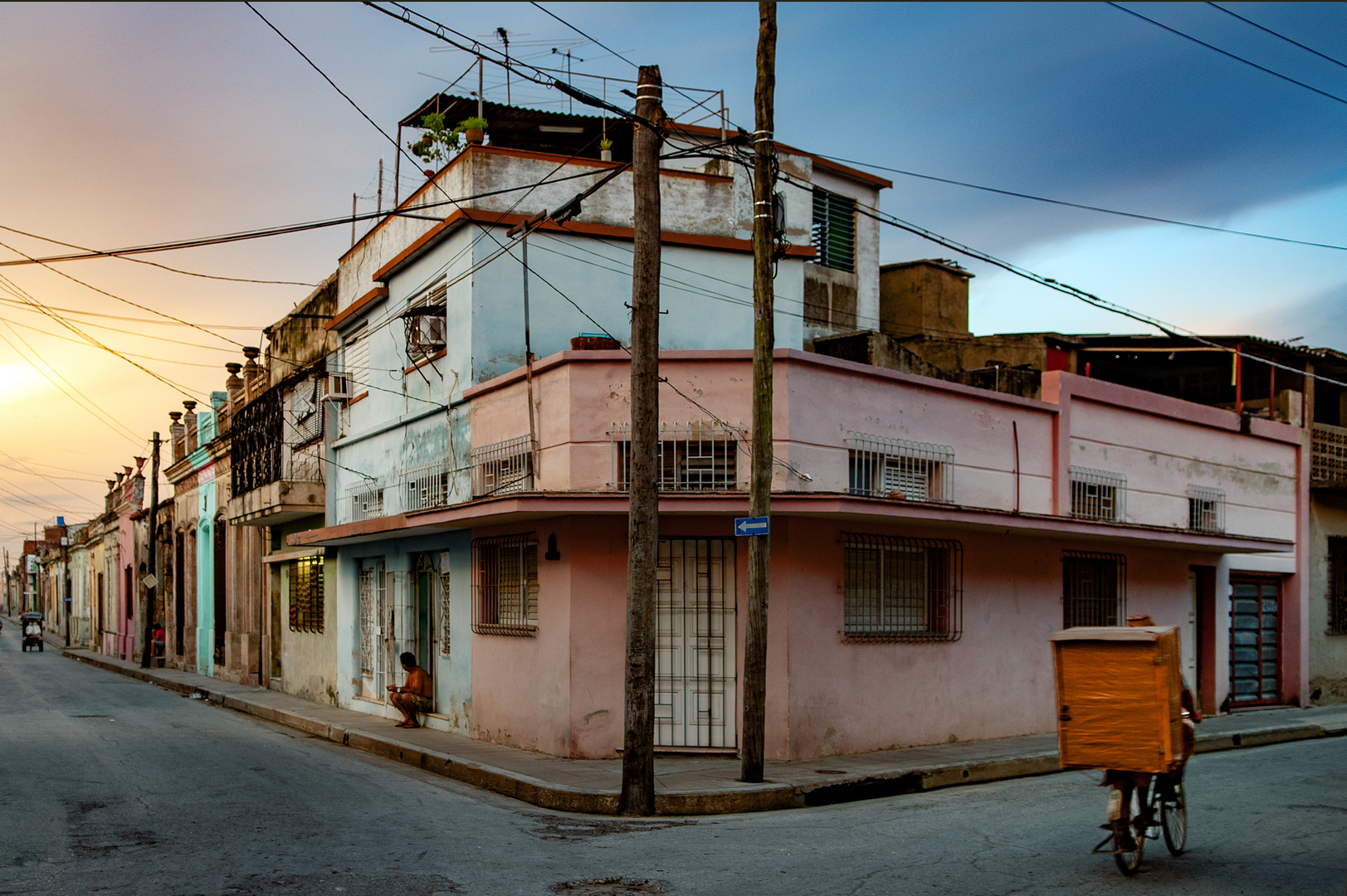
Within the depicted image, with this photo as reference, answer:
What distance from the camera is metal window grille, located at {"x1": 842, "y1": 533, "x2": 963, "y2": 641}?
566 inches

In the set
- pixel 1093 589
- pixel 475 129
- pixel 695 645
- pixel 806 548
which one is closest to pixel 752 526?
pixel 806 548

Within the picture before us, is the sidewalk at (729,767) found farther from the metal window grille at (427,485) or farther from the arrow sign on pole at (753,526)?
the metal window grille at (427,485)

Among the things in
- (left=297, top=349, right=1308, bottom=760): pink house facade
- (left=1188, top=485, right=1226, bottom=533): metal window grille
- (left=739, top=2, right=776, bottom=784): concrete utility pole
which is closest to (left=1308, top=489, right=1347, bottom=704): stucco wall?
(left=1188, top=485, right=1226, bottom=533): metal window grille

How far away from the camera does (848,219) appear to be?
25359mm

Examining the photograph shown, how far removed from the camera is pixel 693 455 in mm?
13797

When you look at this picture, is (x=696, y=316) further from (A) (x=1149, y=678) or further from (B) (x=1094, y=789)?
(A) (x=1149, y=678)

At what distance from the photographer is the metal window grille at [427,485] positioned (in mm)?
17125

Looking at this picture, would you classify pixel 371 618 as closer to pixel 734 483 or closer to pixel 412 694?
pixel 412 694

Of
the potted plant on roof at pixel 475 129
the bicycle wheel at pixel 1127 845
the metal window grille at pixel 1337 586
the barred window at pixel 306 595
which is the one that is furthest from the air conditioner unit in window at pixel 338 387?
the metal window grille at pixel 1337 586

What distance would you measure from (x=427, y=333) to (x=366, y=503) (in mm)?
4219

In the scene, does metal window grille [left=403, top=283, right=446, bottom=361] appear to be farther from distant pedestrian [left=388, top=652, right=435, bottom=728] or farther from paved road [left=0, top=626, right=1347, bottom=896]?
paved road [left=0, top=626, right=1347, bottom=896]

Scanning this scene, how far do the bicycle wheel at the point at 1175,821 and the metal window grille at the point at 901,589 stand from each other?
5883mm

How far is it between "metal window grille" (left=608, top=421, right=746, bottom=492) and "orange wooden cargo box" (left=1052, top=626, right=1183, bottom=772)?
5.66m

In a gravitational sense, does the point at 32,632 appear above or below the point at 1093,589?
below
